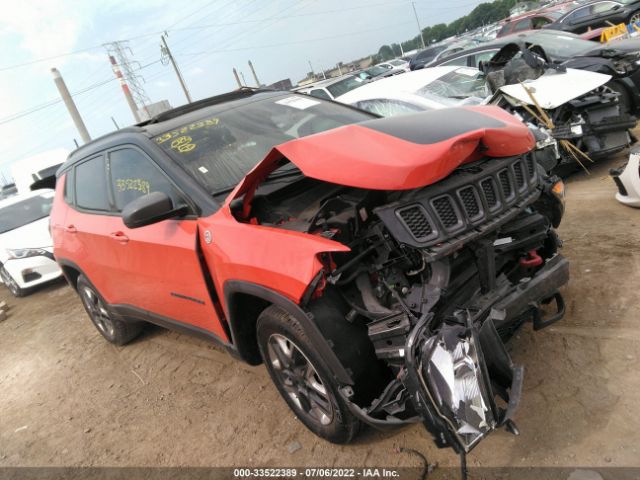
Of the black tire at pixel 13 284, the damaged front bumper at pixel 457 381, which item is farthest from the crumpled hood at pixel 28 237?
the damaged front bumper at pixel 457 381

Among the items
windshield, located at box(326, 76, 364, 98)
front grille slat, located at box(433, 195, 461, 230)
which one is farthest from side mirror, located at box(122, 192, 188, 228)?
windshield, located at box(326, 76, 364, 98)

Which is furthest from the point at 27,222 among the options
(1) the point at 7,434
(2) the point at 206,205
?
(2) the point at 206,205

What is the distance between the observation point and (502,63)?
681 centimetres

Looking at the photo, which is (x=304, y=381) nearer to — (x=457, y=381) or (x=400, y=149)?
(x=457, y=381)

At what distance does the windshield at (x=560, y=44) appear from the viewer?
6.98m

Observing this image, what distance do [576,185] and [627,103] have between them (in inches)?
64.5

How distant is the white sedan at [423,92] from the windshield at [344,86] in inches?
178

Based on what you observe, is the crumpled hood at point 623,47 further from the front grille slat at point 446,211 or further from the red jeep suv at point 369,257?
the front grille slat at point 446,211

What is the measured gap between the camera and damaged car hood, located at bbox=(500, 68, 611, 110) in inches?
199

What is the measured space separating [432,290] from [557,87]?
4.20 metres

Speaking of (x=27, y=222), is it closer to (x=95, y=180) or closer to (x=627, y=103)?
(x=95, y=180)

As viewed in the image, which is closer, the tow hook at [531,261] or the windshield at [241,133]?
the tow hook at [531,261]

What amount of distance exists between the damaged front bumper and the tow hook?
608mm

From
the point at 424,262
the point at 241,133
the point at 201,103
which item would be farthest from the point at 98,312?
the point at 424,262
